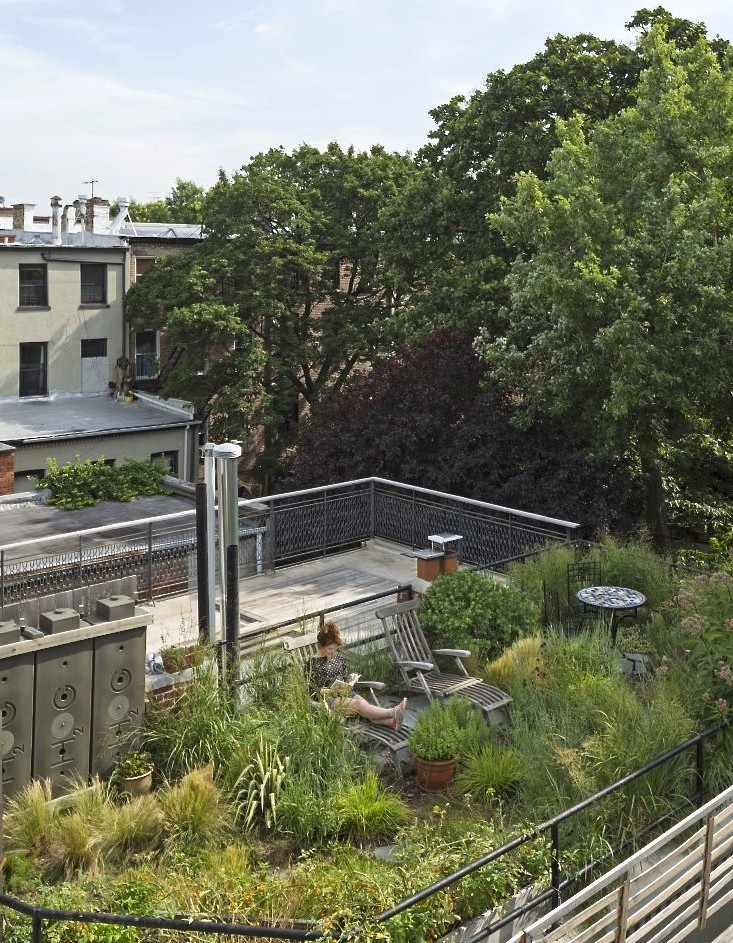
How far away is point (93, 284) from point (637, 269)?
69.7ft

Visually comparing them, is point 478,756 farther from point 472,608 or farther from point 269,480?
point 269,480

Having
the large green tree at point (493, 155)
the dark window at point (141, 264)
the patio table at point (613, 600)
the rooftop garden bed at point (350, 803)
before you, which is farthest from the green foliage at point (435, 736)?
the dark window at point (141, 264)

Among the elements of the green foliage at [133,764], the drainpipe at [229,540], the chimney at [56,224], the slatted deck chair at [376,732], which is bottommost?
the green foliage at [133,764]

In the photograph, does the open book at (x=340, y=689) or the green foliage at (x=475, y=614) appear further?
the green foliage at (x=475, y=614)

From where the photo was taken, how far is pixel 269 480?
1324 inches

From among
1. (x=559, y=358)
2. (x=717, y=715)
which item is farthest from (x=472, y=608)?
(x=559, y=358)

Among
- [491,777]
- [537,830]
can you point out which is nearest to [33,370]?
[491,777]

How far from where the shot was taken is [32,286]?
32.5 m

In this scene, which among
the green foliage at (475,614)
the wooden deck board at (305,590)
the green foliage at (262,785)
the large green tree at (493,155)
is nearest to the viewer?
the green foliage at (262,785)

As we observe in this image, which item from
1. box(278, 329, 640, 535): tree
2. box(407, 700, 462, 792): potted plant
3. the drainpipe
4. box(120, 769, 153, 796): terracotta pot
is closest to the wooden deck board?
the drainpipe

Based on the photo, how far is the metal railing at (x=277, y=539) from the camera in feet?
42.9

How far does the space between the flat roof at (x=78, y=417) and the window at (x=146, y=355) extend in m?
1.63

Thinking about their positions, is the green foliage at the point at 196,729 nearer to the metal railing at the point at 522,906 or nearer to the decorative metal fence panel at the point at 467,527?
the metal railing at the point at 522,906

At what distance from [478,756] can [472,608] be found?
2683 mm
